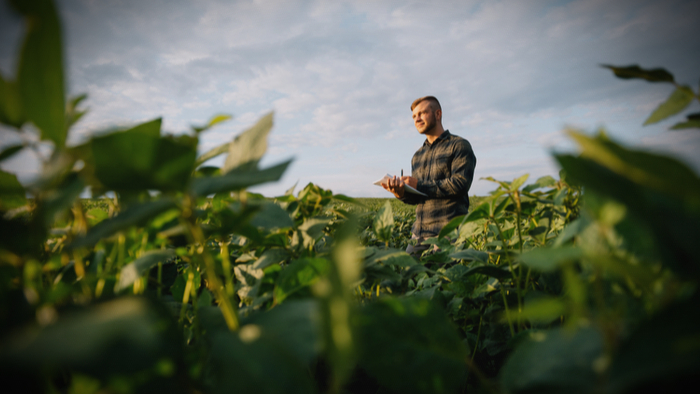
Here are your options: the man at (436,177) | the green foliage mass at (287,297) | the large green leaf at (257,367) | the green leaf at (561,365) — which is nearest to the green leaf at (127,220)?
the green foliage mass at (287,297)

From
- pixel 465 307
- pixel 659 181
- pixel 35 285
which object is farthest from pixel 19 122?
pixel 465 307

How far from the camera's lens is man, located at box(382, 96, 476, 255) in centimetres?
287

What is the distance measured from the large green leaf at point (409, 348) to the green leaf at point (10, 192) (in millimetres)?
421

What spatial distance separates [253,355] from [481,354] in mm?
702

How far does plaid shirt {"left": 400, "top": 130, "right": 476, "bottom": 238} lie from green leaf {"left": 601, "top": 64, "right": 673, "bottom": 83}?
2.55m

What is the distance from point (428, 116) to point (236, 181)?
3547mm

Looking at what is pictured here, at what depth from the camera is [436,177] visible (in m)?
3.29

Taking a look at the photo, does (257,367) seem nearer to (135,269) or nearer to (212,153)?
(135,269)

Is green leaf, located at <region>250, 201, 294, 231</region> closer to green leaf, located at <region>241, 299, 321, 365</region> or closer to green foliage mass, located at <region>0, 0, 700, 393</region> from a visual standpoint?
green foliage mass, located at <region>0, 0, 700, 393</region>

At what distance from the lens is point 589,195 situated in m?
0.28

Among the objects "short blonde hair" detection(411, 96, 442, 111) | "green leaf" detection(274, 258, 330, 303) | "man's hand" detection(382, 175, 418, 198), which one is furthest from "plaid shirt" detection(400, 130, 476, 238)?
"green leaf" detection(274, 258, 330, 303)

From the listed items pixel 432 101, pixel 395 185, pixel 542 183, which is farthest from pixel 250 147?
pixel 432 101

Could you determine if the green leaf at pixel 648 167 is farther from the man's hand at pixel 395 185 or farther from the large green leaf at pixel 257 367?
the man's hand at pixel 395 185

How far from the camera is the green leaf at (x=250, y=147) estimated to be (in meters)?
0.35
